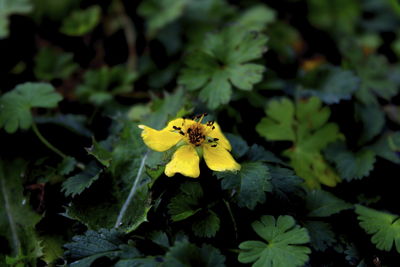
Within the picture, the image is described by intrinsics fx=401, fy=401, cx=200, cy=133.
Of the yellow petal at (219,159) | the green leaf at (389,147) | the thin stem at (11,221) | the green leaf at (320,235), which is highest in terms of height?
the yellow petal at (219,159)

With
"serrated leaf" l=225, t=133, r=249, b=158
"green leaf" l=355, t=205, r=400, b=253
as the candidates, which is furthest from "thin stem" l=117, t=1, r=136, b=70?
"green leaf" l=355, t=205, r=400, b=253

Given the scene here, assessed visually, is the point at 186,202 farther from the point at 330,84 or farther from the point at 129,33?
the point at 129,33

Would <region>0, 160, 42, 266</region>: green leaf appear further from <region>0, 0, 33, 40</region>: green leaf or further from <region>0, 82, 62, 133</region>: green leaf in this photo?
<region>0, 0, 33, 40</region>: green leaf

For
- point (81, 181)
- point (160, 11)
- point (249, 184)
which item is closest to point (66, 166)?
point (81, 181)

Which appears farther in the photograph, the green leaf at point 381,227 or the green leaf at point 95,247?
the green leaf at point 381,227

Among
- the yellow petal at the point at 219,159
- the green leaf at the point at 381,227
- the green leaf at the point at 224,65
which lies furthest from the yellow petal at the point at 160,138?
the green leaf at the point at 381,227

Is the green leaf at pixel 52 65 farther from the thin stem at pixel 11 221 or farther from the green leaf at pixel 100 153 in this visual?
the green leaf at pixel 100 153

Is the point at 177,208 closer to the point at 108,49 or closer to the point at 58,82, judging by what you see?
the point at 58,82
